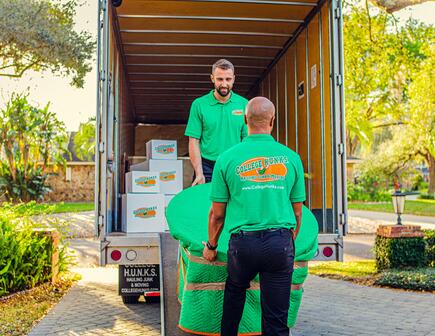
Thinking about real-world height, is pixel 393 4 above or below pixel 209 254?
above

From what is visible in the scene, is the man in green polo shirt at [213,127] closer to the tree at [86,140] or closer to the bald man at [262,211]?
the bald man at [262,211]

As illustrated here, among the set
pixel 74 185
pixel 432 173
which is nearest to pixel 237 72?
pixel 74 185

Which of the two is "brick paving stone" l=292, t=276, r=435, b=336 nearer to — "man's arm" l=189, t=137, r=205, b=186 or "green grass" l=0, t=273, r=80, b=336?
"man's arm" l=189, t=137, r=205, b=186

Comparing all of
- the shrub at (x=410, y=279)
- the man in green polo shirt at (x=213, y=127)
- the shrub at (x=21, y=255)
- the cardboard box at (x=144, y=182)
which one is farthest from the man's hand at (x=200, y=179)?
the shrub at (x=410, y=279)

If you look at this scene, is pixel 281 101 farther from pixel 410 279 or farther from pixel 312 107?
pixel 410 279

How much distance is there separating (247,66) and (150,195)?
Answer: 154 inches

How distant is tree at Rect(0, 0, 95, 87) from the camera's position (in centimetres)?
1797

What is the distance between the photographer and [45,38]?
18281 mm

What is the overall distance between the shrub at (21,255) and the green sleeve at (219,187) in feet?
15.1

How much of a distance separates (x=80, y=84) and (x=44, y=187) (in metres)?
7.08

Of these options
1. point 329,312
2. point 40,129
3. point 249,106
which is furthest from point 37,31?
point 249,106

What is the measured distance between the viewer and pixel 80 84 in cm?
1938

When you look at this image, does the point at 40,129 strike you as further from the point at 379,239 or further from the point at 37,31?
the point at 379,239

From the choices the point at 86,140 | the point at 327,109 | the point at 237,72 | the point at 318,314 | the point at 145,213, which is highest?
the point at 86,140
